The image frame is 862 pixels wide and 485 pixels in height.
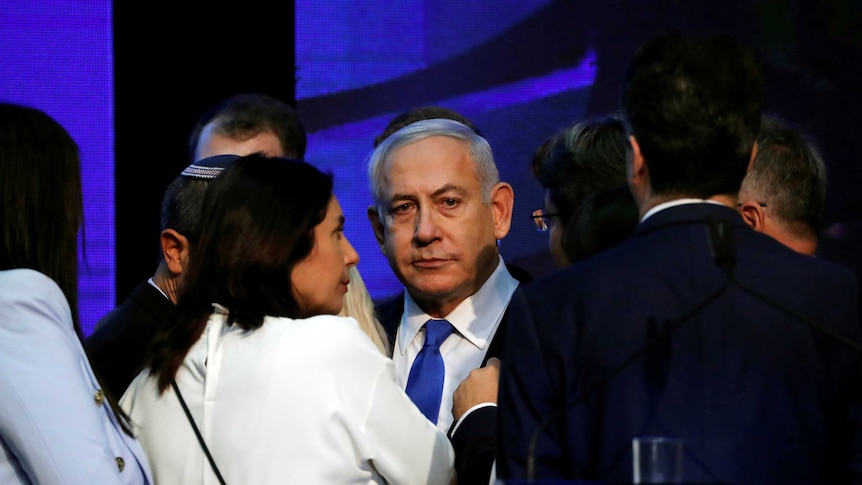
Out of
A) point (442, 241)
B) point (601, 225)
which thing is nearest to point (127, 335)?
point (442, 241)

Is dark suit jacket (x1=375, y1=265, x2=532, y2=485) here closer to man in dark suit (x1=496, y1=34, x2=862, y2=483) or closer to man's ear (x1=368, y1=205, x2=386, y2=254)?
man in dark suit (x1=496, y1=34, x2=862, y2=483)

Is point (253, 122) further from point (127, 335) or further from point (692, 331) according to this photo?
point (692, 331)

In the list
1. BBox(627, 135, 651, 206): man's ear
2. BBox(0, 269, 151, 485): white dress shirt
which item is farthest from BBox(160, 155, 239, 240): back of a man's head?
BBox(627, 135, 651, 206): man's ear

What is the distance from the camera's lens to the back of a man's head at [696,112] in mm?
1703

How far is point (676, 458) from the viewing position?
133 centimetres

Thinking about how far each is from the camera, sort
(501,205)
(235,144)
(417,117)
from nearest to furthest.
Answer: (501,205)
(417,117)
(235,144)

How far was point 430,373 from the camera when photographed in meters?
2.79

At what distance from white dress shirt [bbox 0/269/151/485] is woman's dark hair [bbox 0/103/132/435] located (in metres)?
0.07

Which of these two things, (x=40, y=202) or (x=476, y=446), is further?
(x=476, y=446)

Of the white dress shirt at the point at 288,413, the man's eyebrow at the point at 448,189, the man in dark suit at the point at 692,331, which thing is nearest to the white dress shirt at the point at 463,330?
the man's eyebrow at the point at 448,189

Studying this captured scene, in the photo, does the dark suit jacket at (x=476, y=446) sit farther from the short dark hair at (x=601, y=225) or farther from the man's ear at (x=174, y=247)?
the man's ear at (x=174, y=247)

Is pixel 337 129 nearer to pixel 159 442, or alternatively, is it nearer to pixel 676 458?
pixel 159 442

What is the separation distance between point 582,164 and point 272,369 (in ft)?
2.57

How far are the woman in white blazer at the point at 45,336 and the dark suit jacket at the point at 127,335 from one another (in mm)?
474
